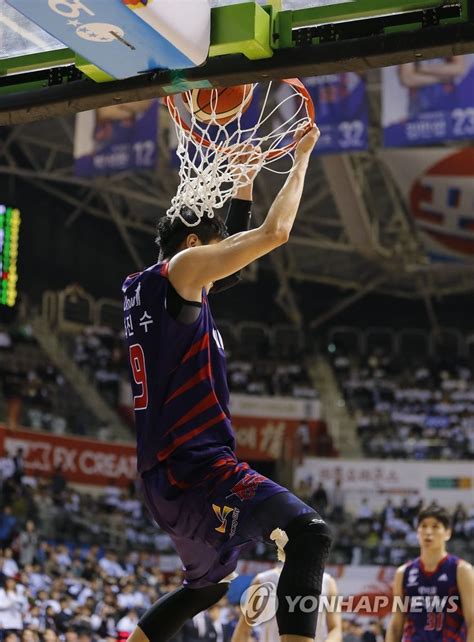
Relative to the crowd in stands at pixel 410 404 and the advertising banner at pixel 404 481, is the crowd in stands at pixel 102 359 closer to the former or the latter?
the advertising banner at pixel 404 481

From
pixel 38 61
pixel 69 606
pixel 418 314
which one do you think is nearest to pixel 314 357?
pixel 418 314

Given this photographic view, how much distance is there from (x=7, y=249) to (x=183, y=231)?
44.2ft

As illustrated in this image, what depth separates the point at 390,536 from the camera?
65.2 feet

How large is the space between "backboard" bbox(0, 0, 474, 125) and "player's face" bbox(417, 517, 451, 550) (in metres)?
3.40

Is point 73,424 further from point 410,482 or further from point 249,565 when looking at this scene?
point 410,482

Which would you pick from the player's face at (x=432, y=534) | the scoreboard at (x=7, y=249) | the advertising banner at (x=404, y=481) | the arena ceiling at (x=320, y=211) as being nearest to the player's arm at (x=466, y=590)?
the player's face at (x=432, y=534)

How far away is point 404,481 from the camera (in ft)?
69.7

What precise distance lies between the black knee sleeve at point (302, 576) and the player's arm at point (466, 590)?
2885 millimetres

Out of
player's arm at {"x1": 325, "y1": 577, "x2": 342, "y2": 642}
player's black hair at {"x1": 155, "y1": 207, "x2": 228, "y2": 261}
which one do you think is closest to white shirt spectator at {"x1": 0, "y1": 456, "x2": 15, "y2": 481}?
player's arm at {"x1": 325, "y1": 577, "x2": 342, "y2": 642}

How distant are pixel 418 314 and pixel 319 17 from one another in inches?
1025

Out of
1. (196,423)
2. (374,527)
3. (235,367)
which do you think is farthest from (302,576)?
(235,367)

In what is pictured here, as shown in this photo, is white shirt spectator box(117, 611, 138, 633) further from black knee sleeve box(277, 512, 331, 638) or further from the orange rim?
black knee sleeve box(277, 512, 331, 638)

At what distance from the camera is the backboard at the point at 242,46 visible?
375cm

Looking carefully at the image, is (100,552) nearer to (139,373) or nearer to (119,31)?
(139,373)
